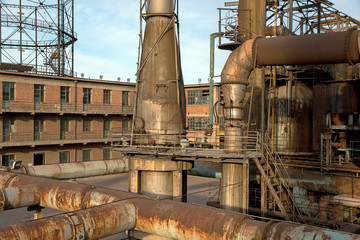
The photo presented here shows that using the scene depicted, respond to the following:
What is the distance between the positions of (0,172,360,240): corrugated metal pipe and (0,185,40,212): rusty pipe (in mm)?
1430

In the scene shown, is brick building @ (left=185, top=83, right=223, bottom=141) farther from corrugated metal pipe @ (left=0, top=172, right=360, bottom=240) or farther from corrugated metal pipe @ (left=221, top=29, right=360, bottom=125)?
corrugated metal pipe @ (left=0, top=172, right=360, bottom=240)

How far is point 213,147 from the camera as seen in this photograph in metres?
22.2

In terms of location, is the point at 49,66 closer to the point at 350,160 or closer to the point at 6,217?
the point at 6,217

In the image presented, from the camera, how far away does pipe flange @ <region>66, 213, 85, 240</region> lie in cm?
748

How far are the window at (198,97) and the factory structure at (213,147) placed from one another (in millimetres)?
12639

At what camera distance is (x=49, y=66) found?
4512 centimetres

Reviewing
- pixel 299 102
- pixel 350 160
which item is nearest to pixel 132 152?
pixel 350 160

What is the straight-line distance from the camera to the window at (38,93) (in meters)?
35.6

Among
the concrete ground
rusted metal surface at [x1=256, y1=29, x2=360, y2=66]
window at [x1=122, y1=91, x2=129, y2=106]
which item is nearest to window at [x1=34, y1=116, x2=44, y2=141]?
the concrete ground

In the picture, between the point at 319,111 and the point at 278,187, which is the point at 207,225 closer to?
the point at 278,187

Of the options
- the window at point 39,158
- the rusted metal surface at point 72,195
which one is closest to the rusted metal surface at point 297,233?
the rusted metal surface at point 72,195

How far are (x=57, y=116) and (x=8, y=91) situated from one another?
5.64 metres

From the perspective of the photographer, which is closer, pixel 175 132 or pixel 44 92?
pixel 175 132

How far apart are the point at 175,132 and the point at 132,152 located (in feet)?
7.69
